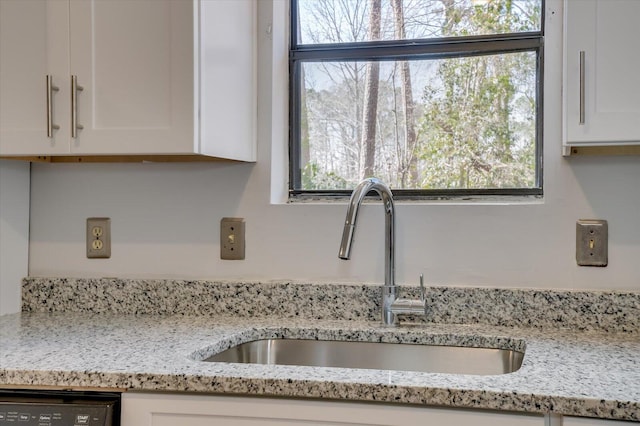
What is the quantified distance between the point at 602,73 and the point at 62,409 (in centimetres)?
127

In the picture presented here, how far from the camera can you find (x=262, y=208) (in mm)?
1835

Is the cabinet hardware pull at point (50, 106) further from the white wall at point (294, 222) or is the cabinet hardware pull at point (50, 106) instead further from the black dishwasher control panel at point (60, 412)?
the black dishwasher control panel at point (60, 412)

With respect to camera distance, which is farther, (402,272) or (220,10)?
(402,272)

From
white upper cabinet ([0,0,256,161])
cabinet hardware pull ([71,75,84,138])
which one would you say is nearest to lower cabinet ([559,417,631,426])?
white upper cabinet ([0,0,256,161])

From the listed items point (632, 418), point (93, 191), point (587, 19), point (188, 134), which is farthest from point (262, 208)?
point (632, 418)

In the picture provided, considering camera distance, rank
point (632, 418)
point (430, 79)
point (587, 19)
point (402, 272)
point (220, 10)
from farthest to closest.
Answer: point (430, 79) < point (402, 272) < point (220, 10) < point (587, 19) < point (632, 418)

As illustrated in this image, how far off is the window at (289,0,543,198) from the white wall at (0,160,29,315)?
0.79 m

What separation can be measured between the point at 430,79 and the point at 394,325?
0.71 metres

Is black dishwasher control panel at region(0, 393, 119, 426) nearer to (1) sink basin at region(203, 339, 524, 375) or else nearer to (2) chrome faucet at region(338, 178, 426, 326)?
(1) sink basin at region(203, 339, 524, 375)

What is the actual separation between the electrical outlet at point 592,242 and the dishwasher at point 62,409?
1.14m

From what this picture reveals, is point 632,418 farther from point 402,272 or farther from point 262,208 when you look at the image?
point 262,208

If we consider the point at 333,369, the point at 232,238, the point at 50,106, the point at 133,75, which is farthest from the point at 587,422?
the point at 50,106

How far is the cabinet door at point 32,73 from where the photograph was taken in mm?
1558

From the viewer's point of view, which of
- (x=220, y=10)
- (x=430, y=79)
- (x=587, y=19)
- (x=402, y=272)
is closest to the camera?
(x=587, y=19)
